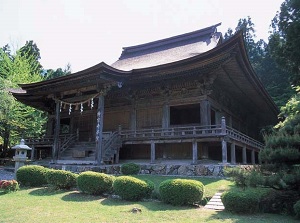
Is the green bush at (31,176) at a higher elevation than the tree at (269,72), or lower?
lower

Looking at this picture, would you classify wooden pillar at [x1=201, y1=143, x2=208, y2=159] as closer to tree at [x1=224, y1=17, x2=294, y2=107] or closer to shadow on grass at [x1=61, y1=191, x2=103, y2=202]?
shadow on grass at [x1=61, y1=191, x2=103, y2=202]

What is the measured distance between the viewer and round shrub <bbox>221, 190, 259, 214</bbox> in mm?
8344

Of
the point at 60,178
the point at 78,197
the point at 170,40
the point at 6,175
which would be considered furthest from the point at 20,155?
the point at 170,40

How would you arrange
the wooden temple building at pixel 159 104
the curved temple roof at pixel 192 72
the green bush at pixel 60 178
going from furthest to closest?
1. the wooden temple building at pixel 159 104
2. the curved temple roof at pixel 192 72
3. the green bush at pixel 60 178

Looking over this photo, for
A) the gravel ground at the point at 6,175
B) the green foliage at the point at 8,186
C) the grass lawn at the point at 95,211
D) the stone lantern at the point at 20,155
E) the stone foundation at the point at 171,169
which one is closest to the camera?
the grass lawn at the point at 95,211

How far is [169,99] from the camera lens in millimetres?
18688

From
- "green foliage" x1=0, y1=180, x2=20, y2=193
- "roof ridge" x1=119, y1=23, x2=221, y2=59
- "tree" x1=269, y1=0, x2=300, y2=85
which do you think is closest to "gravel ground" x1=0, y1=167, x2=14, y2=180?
"green foliage" x1=0, y1=180, x2=20, y2=193

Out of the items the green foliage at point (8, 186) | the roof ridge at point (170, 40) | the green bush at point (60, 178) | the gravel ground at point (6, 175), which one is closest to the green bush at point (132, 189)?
the green bush at point (60, 178)

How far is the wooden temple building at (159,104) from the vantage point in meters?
15.8

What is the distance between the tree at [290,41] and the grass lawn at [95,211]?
44.1ft

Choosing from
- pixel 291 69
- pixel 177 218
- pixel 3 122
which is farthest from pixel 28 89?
pixel 291 69

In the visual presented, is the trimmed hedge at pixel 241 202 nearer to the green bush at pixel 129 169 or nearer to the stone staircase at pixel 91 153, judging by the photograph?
the green bush at pixel 129 169

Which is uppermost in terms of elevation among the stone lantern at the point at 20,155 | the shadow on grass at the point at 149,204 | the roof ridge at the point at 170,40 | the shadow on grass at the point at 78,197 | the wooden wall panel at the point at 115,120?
the roof ridge at the point at 170,40

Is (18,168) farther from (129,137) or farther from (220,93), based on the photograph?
(220,93)
